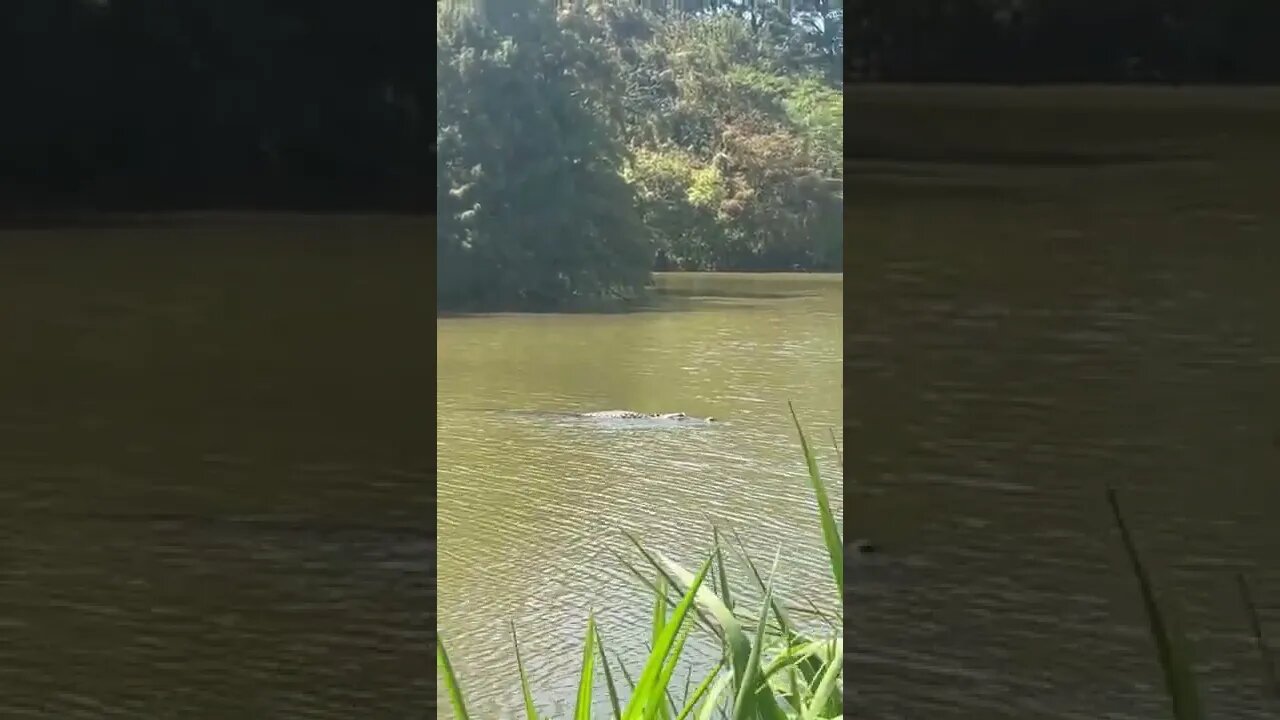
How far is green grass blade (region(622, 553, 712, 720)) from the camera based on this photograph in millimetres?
523

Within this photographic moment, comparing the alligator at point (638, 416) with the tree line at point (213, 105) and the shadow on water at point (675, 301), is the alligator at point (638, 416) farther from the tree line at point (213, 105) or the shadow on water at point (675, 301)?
the tree line at point (213, 105)

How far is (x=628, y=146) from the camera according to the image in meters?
0.88

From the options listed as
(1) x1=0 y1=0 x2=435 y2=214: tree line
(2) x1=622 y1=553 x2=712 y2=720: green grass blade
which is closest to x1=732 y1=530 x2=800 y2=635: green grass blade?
(2) x1=622 y1=553 x2=712 y2=720: green grass blade

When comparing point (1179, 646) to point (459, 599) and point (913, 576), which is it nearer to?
point (913, 576)

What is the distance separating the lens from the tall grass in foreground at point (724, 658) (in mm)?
546

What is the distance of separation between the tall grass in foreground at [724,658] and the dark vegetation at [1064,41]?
0.81ft

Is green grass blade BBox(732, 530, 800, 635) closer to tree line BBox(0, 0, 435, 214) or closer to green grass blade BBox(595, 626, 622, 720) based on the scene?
green grass blade BBox(595, 626, 622, 720)

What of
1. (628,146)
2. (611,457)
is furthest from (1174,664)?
(628,146)

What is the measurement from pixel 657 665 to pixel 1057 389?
0.23 metres

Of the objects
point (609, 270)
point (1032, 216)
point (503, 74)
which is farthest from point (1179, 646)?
point (503, 74)

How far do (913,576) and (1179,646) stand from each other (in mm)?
108

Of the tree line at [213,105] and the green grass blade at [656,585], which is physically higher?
the tree line at [213,105]

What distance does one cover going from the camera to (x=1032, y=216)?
0.44 m

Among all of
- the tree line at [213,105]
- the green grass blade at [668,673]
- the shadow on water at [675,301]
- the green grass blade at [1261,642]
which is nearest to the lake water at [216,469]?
the tree line at [213,105]
